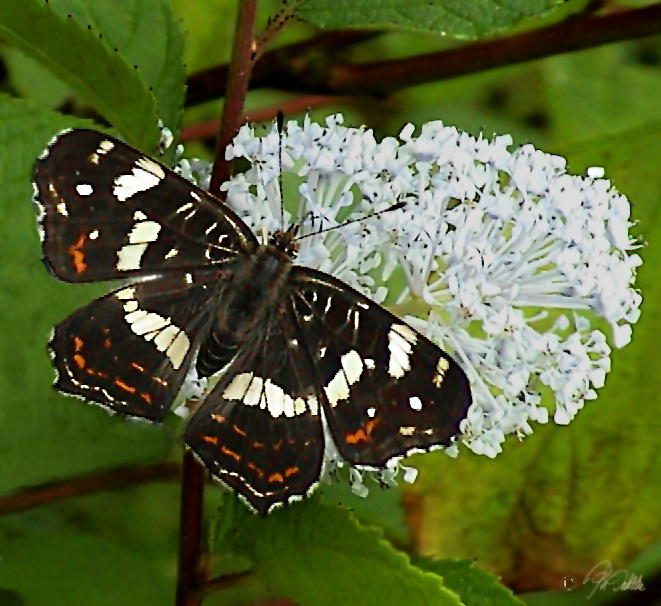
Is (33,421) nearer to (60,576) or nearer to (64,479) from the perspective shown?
(64,479)

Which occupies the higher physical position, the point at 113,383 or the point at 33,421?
the point at 113,383

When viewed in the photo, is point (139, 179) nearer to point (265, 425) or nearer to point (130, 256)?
point (130, 256)

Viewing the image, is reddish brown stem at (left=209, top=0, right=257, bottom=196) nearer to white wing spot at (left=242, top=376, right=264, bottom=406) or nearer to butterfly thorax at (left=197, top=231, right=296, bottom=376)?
butterfly thorax at (left=197, top=231, right=296, bottom=376)

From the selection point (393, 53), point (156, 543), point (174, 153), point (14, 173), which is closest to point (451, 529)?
point (156, 543)

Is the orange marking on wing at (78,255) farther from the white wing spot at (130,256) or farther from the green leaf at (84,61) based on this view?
the green leaf at (84,61)

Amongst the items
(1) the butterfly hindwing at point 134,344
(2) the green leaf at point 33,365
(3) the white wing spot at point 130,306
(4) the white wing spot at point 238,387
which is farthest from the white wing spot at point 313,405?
(2) the green leaf at point 33,365

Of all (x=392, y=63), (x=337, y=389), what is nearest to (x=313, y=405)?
(x=337, y=389)
